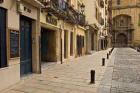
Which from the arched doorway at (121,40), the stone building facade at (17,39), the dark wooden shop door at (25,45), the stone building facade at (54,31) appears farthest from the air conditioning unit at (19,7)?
the arched doorway at (121,40)

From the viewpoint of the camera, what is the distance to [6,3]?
380 inches

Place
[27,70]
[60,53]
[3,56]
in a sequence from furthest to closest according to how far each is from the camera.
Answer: [60,53] < [27,70] < [3,56]

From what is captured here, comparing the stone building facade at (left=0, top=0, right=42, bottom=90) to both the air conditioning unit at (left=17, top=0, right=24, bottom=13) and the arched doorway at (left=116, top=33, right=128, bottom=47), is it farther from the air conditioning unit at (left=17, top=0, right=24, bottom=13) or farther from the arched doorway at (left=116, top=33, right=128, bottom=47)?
the arched doorway at (left=116, top=33, right=128, bottom=47)

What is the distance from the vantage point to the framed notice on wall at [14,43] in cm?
1015

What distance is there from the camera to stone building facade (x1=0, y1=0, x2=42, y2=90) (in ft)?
31.4

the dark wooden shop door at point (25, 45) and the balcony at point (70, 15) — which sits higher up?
the balcony at point (70, 15)

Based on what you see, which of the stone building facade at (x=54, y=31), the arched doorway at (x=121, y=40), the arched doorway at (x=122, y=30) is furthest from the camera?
the arched doorway at (x=121, y=40)

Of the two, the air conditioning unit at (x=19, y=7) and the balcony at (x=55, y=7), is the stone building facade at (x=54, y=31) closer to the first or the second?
the balcony at (x=55, y=7)

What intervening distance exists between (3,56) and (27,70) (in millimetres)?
3584

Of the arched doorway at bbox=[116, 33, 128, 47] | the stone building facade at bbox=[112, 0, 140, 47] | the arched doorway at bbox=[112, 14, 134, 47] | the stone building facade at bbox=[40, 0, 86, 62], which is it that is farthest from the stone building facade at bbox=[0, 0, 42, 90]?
the arched doorway at bbox=[116, 33, 128, 47]

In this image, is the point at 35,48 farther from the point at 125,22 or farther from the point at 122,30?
the point at 125,22

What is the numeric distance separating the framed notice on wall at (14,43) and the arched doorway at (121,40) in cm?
7538

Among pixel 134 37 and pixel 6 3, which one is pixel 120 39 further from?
pixel 6 3

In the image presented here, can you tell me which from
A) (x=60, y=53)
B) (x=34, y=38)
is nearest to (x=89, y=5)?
(x=60, y=53)
